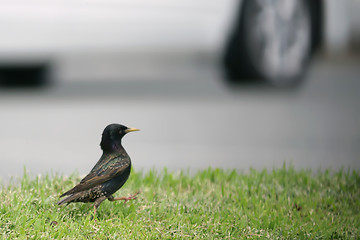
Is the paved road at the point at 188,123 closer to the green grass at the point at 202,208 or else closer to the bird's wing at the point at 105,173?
the green grass at the point at 202,208

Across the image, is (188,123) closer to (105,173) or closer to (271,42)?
(271,42)

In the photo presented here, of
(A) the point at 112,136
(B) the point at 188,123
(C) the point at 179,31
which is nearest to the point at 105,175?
(A) the point at 112,136

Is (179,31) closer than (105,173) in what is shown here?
No

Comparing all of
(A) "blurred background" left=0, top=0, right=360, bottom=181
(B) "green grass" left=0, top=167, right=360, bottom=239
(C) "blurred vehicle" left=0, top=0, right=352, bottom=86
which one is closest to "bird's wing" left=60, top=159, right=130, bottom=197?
(B) "green grass" left=0, top=167, right=360, bottom=239

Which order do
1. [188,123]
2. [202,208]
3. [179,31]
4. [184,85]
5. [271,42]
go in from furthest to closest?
[184,85] < [271,42] < [179,31] < [188,123] < [202,208]

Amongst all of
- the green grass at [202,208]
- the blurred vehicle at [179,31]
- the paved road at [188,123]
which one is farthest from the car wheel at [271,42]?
the green grass at [202,208]

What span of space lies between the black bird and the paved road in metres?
1.50

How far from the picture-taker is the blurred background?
688 centimetres

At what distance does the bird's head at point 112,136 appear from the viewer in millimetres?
3105

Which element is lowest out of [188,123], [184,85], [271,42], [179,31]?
[188,123]

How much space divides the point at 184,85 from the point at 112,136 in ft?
22.9

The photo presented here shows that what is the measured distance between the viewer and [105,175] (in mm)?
3232

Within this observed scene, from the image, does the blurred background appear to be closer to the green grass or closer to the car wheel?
the car wheel

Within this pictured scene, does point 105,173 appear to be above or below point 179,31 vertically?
below
